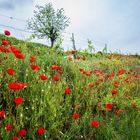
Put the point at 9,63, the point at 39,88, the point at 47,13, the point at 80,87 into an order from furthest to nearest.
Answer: the point at 47,13 → the point at 80,87 → the point at 9,63 → the point at 39,88

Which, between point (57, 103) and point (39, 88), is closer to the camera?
point (57, 103)

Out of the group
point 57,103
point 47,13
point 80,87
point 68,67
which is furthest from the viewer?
point 47,13

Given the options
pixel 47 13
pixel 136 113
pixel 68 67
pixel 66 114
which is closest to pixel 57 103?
pixel 66 114

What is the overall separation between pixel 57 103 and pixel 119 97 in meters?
2.11

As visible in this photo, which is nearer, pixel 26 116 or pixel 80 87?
pixel 26 116

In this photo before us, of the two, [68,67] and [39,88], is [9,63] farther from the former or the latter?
[68,67]

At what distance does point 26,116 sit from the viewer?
4.41 meters

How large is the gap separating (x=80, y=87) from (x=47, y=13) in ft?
137

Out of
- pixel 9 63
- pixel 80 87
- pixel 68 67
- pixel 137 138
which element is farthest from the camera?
pixel 68 67

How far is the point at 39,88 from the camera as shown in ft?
16.6

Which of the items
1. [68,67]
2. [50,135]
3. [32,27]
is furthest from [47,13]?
[50,135]

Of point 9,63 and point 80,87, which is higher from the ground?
point 9,63

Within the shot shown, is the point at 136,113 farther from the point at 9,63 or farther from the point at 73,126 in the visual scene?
the point at 9,63

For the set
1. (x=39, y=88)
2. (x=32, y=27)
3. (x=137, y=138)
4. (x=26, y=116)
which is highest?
(x=32, y=27)
